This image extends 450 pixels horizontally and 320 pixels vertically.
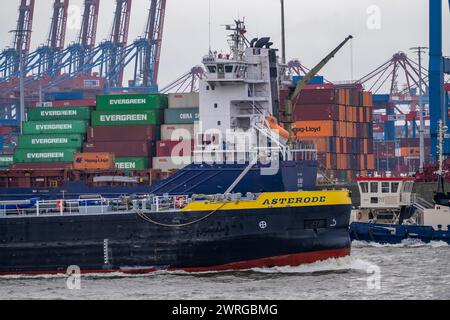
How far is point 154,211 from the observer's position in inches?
1671

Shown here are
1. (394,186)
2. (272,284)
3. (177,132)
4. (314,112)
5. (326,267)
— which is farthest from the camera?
(314,112)

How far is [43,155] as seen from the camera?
228 ft

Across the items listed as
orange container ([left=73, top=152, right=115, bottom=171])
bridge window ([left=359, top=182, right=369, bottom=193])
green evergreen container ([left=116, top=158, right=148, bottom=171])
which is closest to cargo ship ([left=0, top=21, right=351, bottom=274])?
bridge window ([left=359, top=182, right=369, bottom=193])

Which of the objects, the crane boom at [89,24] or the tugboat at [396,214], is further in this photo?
the crane boom at [89,24]

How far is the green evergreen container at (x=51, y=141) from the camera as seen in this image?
6775 cm

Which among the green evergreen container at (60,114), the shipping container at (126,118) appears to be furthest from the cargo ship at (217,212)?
the green evergreen container at (60,114)

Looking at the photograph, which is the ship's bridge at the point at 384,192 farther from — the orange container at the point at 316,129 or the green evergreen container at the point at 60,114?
the orange container at the point at 316,129

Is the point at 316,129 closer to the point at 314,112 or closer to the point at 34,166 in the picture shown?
the point at 314,112

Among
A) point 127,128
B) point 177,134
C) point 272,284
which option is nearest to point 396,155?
point 127,128

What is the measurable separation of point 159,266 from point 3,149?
3312 inches

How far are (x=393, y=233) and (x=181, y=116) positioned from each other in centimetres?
1494

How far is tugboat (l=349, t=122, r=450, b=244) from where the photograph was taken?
55.6m

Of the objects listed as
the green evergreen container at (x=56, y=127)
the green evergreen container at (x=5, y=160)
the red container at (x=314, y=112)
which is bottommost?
the green evergreen container at (x=5, y=160)

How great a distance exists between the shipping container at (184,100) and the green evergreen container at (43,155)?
6.99 metres
